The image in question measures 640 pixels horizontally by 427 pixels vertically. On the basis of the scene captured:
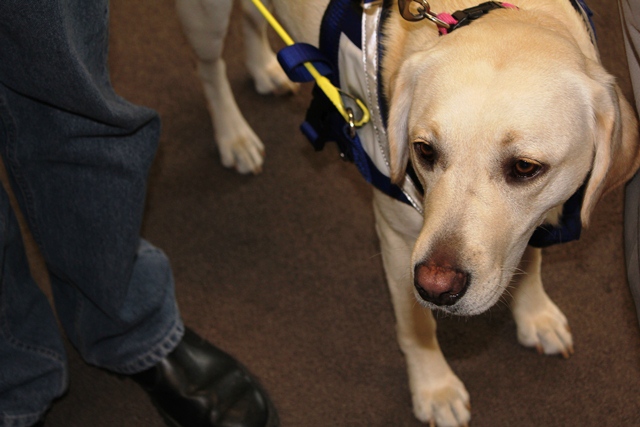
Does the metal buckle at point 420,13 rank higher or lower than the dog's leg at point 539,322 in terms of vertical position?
higher

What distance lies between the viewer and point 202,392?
2.21 metres

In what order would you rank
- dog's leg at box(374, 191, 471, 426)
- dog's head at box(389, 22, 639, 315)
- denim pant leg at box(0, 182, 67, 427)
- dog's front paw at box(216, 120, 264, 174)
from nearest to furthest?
dog's head at box(389, 22, 639, 315), denim pant leg at box(0, 182, 67, 427), dog's leg at box(374, 191, 471, 426), dog's front paw at box(216, 120, 264, 174)

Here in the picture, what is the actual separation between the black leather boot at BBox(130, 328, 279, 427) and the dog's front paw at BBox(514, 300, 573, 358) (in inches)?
31.8

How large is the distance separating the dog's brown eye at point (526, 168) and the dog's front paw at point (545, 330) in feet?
2.98

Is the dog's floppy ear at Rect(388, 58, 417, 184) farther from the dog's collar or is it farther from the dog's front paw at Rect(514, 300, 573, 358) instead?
the dog's front paw at Rect(514, 300, 573, 358)

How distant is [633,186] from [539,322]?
0.70 metres

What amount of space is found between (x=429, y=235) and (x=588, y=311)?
3.54 ft

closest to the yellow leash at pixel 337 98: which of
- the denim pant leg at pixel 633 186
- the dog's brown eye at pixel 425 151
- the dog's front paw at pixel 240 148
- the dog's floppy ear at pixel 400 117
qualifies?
the dog's floppy ear at pixel 400 117

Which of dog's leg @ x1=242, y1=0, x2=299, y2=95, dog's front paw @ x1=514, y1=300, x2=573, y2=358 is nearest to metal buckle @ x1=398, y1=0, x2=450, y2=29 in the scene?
dog's front paw @ x1=514, y1=300, x2=573, y2=358

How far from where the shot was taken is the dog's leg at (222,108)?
8.37ft

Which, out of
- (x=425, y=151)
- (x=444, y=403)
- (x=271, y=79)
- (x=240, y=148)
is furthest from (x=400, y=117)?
(x=271, y=79)

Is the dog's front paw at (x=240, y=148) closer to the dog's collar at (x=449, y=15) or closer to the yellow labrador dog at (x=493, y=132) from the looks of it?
the yellow labrador dog at (x=493, y=132)

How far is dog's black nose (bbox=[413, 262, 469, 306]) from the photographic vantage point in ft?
4.80

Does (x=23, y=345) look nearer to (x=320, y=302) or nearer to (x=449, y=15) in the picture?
(x=320, y=302)
